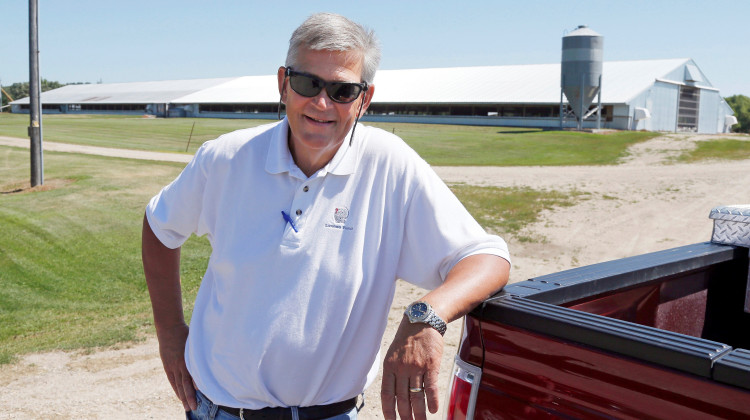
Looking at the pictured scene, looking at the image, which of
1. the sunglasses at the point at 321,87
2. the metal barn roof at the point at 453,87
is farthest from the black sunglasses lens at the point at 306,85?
the metal barn roof at the point at 453,87

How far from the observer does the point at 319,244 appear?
85.4 inches

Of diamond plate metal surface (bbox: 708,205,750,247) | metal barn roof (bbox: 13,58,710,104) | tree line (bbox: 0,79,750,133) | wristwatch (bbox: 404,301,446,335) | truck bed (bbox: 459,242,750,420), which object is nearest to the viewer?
truck bed (bbox: 459,242,750,420)

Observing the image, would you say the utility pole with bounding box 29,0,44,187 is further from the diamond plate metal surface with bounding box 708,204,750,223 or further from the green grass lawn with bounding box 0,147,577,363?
the diamond plate metal surface with bounding box 708,204,750,223

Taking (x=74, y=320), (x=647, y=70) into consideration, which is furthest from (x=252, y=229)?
(x=647, y=70)

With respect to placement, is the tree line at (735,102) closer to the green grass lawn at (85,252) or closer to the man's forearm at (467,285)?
the green grass lawn at (85,252)

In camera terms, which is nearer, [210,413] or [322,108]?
[322,108]

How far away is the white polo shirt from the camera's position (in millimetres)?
2164

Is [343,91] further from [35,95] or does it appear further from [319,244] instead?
[35,95]

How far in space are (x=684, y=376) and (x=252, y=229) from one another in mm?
1279

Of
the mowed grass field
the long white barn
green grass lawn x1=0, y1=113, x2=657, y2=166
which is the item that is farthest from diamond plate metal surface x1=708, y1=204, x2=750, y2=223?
the long white barn

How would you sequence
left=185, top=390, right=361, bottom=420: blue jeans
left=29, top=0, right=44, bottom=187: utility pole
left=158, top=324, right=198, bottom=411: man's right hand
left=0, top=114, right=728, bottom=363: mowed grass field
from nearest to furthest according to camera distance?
left=185, top=390, right=361, bottom=420: blue jeans
left=158, top=324, right=198, bottom=411: man's right hand
left=0, top=114, right=728, bottom=363: mowed grass field
left=29, top=0, right=44, bottom=187: utility pole

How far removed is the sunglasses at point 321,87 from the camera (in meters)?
2.23

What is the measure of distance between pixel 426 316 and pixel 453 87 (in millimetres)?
59253

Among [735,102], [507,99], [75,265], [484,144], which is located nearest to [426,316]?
[75,265]
